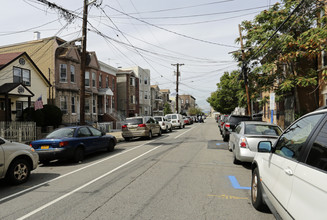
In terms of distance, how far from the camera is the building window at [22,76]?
20172 millimetres

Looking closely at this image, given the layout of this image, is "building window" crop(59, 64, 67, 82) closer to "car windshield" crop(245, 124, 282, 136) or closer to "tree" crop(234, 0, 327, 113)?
"tree" crop(234, 0, 327, 113)

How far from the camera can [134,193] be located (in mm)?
5414

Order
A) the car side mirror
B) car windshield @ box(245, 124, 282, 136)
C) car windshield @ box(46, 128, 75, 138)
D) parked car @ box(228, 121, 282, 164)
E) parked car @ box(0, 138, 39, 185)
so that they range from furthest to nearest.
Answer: car windshield @ box(46, 128, 75, 138) → car windshield @ box(245, 124, 282, 136) → parked car @ box(228, 121, 282, 164) → parked car @ box(0, 138, 39, 185) → the car side mirror

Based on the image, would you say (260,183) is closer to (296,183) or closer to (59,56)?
(296,183)

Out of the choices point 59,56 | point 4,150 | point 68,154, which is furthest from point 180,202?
point 59,56

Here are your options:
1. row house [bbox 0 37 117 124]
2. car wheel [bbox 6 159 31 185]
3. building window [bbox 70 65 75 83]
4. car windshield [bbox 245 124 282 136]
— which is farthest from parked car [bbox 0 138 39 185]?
building window [bbox 70 65 75 83]

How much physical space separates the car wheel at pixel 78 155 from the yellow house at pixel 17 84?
10.7 meters

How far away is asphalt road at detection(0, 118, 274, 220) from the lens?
4.34 m

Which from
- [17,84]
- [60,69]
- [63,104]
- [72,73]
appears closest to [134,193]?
[17,84]

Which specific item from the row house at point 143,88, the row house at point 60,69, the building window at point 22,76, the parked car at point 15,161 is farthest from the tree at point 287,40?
the row house at point 143,88

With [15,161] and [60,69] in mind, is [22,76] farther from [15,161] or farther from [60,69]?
[15,161]

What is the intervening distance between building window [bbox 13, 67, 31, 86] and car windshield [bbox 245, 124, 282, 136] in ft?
62.8

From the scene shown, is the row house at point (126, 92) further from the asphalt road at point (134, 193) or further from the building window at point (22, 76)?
the asphalt road at point (134, 193)

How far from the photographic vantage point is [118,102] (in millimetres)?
40500
